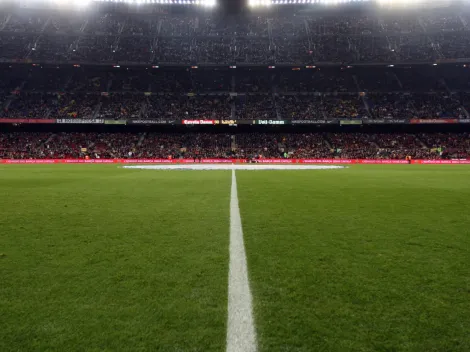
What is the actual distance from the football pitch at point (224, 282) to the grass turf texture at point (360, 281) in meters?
0.01

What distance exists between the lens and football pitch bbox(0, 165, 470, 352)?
2420 mm

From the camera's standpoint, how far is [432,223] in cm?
624

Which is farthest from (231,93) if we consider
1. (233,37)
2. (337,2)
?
(337,2)

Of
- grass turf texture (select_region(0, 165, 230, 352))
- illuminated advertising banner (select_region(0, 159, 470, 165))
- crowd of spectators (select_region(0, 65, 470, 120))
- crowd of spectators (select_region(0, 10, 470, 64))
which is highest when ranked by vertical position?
crowd of spectators (select_region(0, 10, 470, 64))

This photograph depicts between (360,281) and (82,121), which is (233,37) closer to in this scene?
(82,121)

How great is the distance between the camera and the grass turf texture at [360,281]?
243 centimetres

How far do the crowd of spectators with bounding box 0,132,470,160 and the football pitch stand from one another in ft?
136

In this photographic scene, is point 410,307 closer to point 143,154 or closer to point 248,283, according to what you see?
point 248,283

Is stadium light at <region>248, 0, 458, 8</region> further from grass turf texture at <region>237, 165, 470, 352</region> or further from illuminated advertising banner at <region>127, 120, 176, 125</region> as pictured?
grass turf texture at <region>237, 165, 470, 352</region>

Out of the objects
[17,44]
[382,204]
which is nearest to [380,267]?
[382,204]

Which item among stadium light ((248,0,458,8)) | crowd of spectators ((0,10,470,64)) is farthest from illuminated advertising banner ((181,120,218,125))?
stadium light ((248,0,458,8))

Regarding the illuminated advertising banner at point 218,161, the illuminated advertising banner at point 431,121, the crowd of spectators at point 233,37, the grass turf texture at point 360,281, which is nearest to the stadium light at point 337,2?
the crowd of spectators at point 233,37

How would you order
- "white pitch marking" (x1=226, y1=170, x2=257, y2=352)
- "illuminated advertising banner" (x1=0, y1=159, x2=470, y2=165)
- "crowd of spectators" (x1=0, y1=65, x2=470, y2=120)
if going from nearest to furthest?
1. "white pitch marking" (x1=226, y1=170, x2=257, y2=352)
2. "illuminated advertising banner" (x1=0, y1=159, x2=470, y2=165)
3. "crowd of spectators" (x1=0, y1=65, x2=470, y2=120)

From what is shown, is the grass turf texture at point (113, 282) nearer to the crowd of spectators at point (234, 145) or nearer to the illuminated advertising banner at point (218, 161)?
the illuminated advertising banner at point (218, 161)
